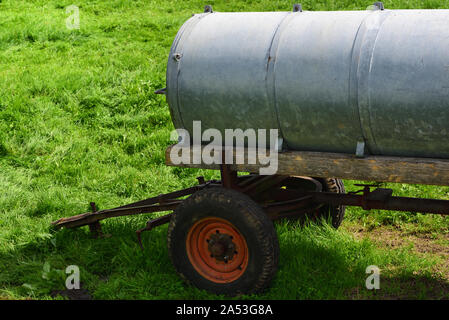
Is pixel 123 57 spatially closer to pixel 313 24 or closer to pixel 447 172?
pixel 313 24

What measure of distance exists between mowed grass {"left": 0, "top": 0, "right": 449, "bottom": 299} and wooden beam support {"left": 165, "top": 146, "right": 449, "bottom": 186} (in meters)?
0.89

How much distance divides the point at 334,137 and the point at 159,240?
1.87 m

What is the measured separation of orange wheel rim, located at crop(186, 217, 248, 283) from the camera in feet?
14.5

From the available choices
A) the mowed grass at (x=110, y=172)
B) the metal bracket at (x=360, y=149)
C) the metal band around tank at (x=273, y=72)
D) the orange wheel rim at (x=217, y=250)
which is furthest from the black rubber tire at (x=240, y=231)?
the metal bracket at (x=360, y=149)

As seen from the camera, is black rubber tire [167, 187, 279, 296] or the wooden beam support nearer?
the wooden beam support

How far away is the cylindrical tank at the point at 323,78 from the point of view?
375 cm

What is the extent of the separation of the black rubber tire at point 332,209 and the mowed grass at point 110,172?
0.12 meters

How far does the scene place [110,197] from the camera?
6.55 m
